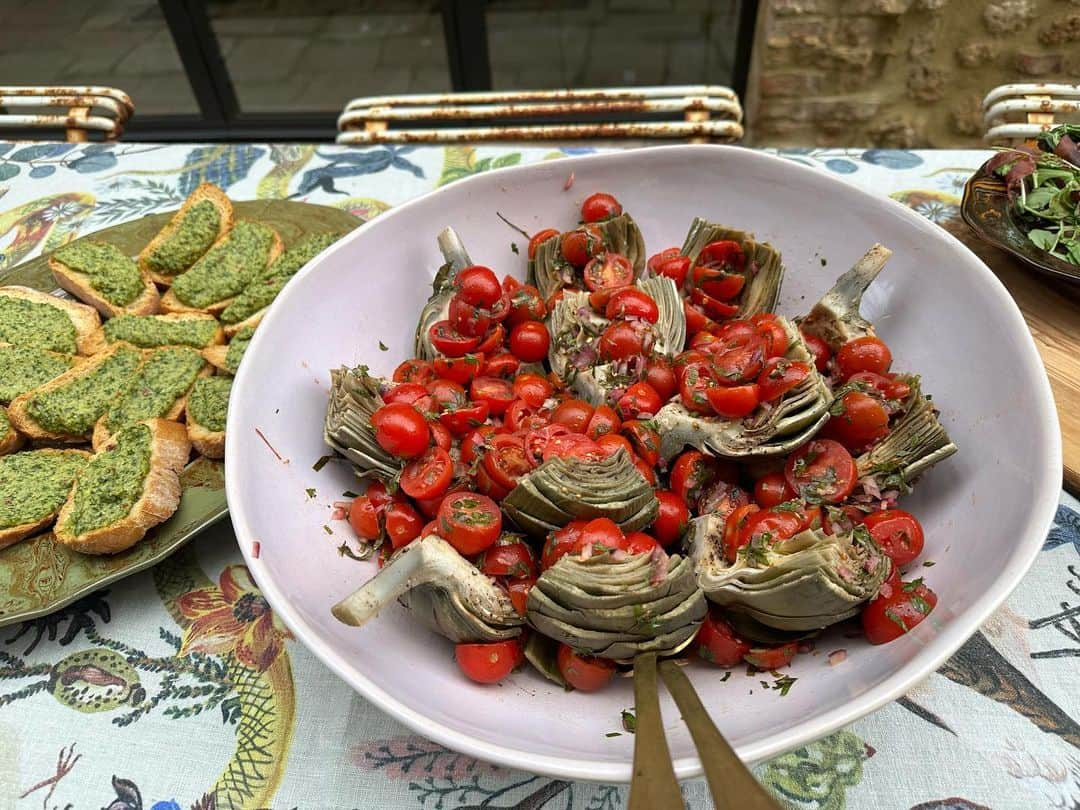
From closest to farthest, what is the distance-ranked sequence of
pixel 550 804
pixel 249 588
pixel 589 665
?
1. pixel 589 665
2. pixel 550 804
3. pixel 249 588

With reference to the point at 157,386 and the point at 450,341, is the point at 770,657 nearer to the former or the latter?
the point at 450,341

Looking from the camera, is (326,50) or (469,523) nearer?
(469,523)

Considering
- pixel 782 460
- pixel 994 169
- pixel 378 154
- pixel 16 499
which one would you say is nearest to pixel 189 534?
pixel 16 499

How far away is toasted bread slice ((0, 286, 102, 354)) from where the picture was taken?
188 cm

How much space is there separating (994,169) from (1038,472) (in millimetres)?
1271

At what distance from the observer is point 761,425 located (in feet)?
4.02

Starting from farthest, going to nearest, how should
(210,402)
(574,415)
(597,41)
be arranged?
(597,41) < (210,402) < (574,415)

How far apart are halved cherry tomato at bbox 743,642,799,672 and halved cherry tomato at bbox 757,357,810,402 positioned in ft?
1.32

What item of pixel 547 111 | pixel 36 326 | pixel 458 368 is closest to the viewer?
pixel 458 368

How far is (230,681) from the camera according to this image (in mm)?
1352

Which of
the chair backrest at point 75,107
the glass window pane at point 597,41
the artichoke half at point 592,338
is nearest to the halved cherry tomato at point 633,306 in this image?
the artichoke half at point 592,338

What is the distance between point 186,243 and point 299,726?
57.4 inches

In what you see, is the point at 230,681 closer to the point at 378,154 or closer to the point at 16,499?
the point at 16,499

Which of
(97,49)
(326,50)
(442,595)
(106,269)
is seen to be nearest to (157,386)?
(106,269)
